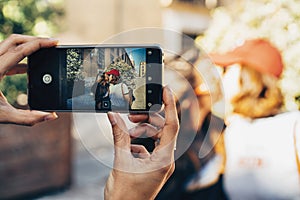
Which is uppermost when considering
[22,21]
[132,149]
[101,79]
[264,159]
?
[22,21]

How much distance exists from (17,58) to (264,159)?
0.80 meters

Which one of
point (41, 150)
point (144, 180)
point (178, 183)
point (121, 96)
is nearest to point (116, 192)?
point (144, 180)

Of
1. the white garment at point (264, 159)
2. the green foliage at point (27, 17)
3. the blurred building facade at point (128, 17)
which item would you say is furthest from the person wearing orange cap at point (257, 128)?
the blurred building facade at point (128, 17)

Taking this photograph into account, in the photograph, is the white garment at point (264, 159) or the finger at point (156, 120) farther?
the white garment at point (264, 159)

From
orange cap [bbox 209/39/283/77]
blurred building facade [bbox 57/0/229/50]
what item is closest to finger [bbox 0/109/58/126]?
orange cap [bbox 209/39/283/77]

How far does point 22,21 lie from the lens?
2375 mm

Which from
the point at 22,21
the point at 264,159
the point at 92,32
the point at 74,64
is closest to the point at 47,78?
the point at 74,64

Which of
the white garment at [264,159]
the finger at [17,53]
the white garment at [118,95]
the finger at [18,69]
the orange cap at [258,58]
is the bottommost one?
the white garment at [264,159]

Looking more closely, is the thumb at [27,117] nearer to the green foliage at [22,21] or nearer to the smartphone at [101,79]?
the smartphone at [101,79]

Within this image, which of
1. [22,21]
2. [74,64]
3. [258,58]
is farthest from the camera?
[22,21]

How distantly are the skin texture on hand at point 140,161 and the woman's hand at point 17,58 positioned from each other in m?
0.14

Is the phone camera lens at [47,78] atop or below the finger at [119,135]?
atop

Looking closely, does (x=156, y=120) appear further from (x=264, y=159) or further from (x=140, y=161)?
(x=264, y=159)

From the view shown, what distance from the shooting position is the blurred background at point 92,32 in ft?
5.36
